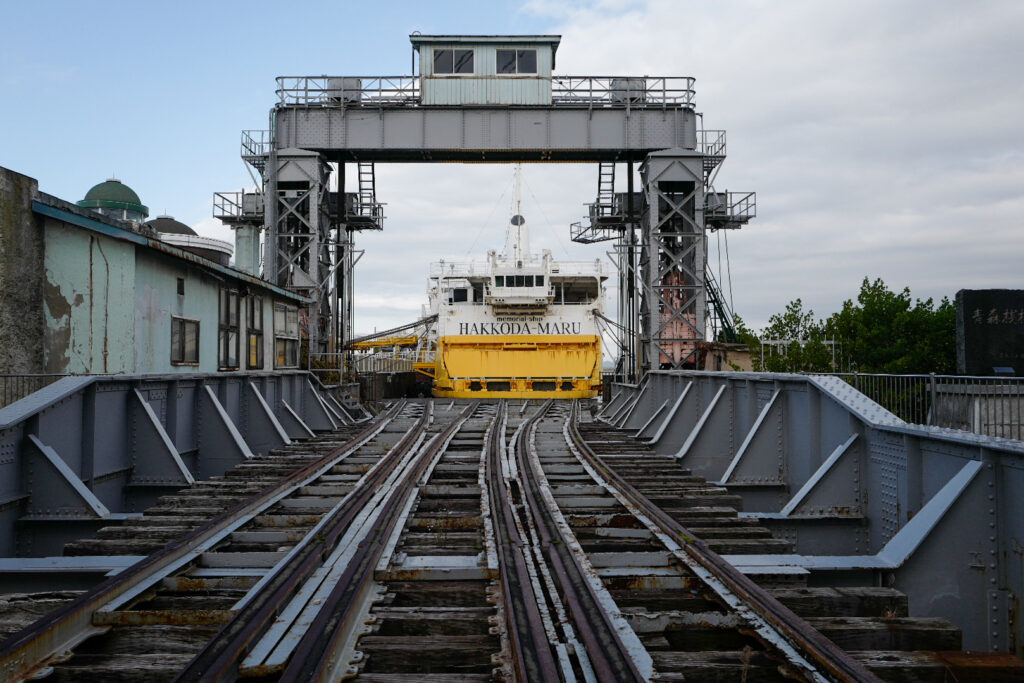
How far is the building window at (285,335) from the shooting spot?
18922 mm

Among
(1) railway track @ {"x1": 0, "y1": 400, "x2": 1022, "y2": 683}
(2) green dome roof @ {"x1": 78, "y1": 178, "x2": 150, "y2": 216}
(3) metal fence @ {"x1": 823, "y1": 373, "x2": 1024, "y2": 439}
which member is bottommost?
(1) railway track @ {"x1": 0, "y1": 400, "x2": 1022, "y2": 683}

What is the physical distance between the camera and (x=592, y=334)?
106 feet

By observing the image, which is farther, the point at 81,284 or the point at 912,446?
the point at 81,284

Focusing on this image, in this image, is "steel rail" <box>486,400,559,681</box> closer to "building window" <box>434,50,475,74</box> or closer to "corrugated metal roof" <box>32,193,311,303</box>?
"corrugated metal roof" <box>32,193,311,303</box>

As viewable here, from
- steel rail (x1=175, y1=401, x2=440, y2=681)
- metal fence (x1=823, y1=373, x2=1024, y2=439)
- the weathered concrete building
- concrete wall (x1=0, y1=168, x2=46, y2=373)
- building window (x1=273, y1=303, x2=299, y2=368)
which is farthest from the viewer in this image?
building window (x1=273, y1=303, x2=299, y2=368)

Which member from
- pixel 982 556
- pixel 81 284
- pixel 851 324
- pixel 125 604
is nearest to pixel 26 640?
pixel 125 604

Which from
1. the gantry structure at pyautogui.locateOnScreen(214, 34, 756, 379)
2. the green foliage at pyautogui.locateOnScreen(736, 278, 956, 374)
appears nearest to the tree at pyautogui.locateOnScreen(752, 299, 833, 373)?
the green foliage at pyautogui.locateOnScreen(736, 278, 956, 374)

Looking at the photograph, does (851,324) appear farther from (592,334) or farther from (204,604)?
(204,604)

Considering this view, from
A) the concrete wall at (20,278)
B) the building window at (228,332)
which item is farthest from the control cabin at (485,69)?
the concrete wall at (20,278)

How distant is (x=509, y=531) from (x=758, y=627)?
266cm

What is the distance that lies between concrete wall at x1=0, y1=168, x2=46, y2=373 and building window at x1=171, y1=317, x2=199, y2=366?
2.96 meters

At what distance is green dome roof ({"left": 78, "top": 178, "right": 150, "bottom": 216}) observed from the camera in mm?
44625

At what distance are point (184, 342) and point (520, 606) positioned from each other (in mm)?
11211

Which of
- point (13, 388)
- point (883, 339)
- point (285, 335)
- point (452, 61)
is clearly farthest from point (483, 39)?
point (883, 339)
